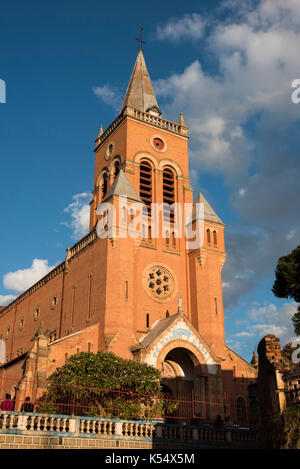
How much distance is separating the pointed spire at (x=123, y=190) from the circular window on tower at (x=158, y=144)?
20.5 feet

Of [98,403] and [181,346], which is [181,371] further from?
[98,403]

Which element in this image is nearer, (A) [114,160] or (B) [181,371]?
(B) [181,371]

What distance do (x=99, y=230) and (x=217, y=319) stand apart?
32.8 feet

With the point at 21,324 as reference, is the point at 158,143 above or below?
above

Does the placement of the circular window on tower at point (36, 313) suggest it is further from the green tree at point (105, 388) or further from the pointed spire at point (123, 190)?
the green tree at point (105, 388)

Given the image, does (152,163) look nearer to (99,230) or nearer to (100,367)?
(99,230)

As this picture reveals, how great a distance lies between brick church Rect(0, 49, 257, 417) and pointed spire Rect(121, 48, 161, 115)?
18 centimetres

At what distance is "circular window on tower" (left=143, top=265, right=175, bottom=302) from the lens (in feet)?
107

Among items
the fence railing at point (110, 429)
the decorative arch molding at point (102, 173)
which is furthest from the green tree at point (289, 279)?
the decorative arch molding at point (102, 173)

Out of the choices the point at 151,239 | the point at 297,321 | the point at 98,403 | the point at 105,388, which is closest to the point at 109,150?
the point at 151,239

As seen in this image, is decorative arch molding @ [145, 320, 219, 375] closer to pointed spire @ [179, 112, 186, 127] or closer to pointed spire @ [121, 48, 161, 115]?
pointed spire @ [179, 112, 186, 127]

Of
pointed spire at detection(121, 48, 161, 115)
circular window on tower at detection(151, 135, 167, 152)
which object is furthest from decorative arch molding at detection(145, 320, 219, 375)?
pointed spire at detection(121, 48, 161, 115)

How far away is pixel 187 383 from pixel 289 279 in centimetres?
915

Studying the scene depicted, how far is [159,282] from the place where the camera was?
3350 centimetres
